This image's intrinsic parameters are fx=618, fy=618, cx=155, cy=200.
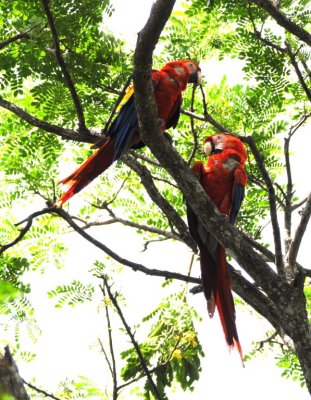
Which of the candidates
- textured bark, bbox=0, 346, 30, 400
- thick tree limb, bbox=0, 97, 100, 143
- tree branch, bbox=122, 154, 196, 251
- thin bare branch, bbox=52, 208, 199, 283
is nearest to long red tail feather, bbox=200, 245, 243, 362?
tree branch, bbox=122, 154, 196, 251

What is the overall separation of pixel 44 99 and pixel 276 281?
1.62 meters

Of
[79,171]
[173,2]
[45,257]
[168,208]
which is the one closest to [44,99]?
[79,171]

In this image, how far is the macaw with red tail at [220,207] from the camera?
2.92 meters

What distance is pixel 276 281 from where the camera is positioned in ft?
8.41

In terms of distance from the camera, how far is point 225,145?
3.59 m

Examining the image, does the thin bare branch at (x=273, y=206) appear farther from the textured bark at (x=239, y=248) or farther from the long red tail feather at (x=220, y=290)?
the long red tail feather at (x=220, y=290)

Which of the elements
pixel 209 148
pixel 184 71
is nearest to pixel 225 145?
pixel 209 148

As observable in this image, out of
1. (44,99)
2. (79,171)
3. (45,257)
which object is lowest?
(79,171)

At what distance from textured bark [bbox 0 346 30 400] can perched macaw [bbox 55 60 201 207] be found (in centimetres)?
179

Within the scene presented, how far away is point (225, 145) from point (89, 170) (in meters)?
0.93

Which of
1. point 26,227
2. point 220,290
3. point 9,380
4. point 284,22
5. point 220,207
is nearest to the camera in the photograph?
point 9,380

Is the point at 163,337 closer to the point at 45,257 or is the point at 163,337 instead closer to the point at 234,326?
the point at 234,326

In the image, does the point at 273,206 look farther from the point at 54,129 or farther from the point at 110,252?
the point at 54,129

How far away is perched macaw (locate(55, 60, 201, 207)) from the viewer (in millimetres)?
2992
